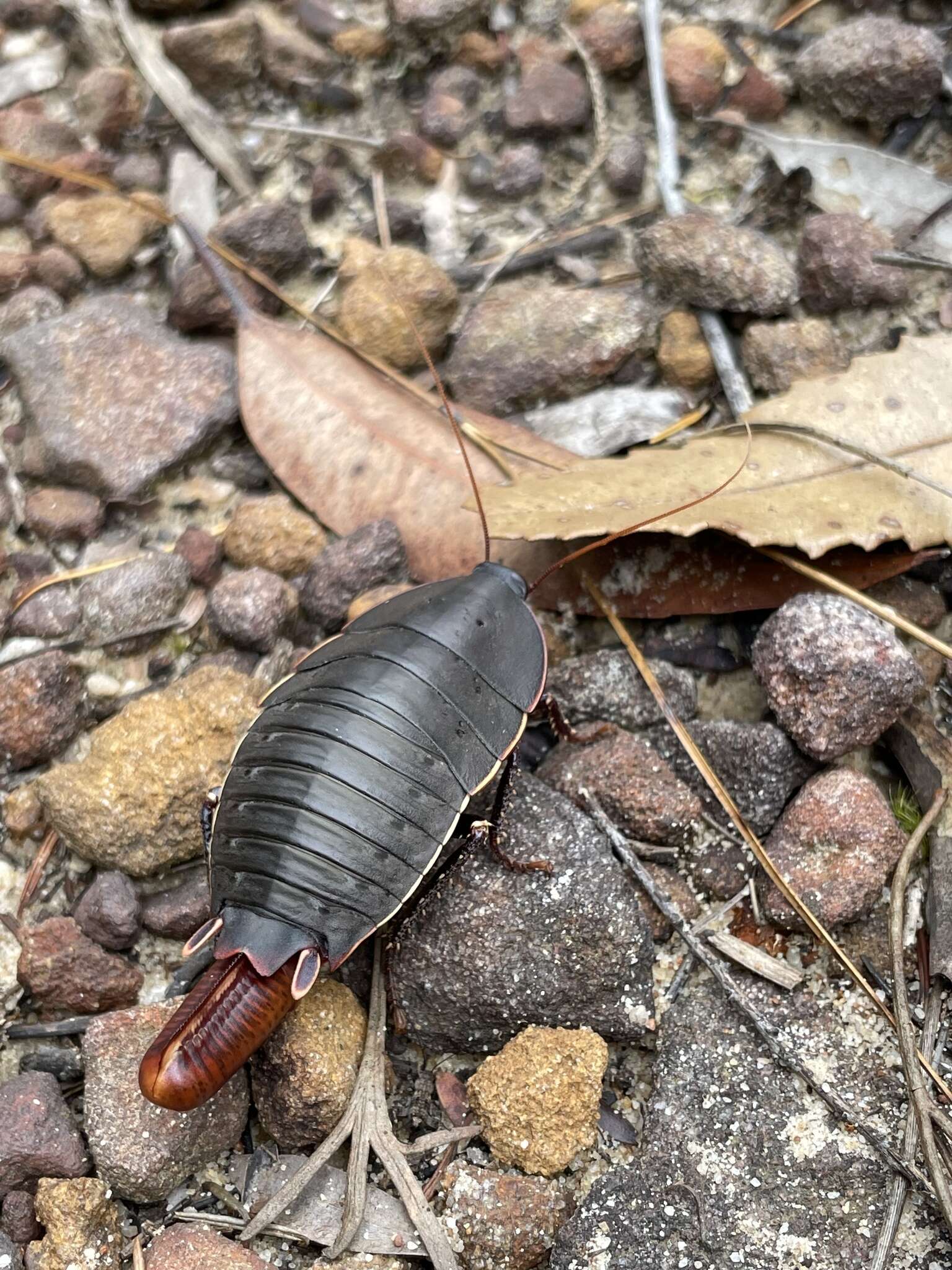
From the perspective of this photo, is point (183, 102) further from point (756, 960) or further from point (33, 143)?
point (756, 960)

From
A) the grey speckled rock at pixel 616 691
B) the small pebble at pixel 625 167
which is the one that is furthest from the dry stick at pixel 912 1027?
the small pebble at pixel 625 167

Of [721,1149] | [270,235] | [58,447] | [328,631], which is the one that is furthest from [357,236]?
[721,1149]

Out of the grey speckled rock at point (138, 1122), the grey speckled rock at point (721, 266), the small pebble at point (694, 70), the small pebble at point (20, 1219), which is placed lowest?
the small pebble at point (20, 1219)

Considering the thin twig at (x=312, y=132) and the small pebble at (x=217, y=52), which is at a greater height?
the small pebble at (x=217, y=52)

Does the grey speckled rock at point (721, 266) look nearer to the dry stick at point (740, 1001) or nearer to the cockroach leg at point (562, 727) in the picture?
the cockroach leg at point (562, 727)

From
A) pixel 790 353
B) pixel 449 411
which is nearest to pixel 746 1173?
pixel 449 411

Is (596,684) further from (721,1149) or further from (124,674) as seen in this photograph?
(124,674)

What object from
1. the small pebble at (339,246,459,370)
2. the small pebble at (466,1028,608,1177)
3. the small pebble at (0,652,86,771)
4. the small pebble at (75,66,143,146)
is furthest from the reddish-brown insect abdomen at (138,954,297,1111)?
the small pebble at (75,66,143,146)
